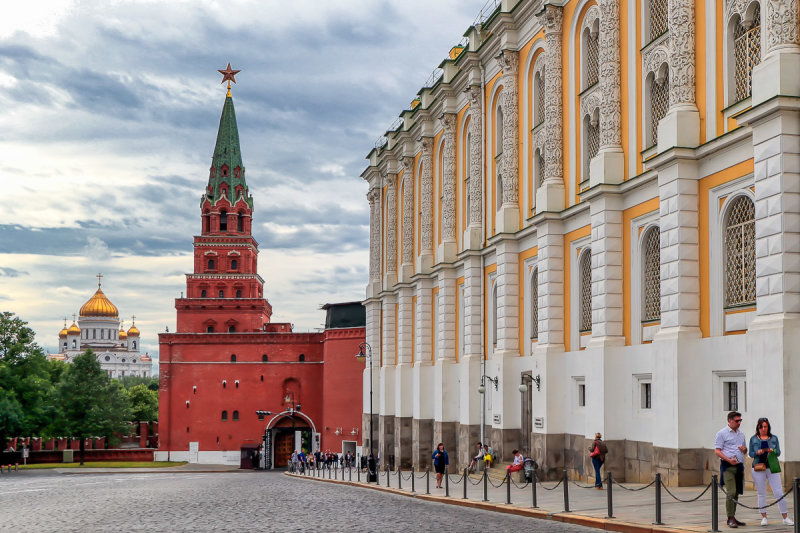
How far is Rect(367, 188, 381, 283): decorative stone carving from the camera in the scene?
2357 inches

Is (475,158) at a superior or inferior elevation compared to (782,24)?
superior

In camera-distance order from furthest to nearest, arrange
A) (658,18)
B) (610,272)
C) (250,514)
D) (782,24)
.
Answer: (610,272) → (658,18) → (250,514) → (782,24)

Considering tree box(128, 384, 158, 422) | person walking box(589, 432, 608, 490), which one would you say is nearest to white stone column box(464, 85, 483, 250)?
person walking box(589, 432, 608, 490)

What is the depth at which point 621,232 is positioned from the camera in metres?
28.2

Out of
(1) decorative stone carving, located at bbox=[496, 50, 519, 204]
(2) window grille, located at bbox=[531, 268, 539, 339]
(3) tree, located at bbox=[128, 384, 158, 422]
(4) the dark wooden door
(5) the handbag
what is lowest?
(4) the dark wooden door

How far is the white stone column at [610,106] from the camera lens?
2819 centimetres

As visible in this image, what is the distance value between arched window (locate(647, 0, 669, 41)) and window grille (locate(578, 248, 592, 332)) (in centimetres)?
684

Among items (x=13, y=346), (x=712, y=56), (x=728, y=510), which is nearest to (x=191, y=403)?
(x=13, y=346)

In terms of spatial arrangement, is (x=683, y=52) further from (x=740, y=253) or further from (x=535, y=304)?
(x=535, y=304)

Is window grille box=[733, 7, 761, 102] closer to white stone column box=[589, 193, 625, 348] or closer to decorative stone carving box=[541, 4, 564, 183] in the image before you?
white stone column box=[589, 193, 625, 348]

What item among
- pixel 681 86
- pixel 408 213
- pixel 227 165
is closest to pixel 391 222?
pixel 408 213

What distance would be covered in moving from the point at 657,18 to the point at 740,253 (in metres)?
7.42

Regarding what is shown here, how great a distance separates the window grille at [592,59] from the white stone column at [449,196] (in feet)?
47.0

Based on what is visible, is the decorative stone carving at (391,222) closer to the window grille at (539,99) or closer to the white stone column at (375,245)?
the white stone column at (375,245)
